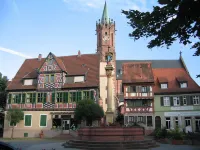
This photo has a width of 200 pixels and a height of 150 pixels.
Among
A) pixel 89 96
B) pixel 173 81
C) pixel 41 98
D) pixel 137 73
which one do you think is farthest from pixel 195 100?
pixel 41 98

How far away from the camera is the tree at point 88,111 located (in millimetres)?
32688

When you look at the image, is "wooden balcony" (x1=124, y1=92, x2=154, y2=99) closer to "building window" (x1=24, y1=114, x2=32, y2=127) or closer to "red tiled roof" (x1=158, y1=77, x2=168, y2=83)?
"red tiled roof" (x1=158, y1=77, x2=168, y2=83)

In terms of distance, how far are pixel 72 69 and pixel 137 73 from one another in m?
10.0

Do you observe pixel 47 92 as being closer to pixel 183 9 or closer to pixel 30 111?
pixel 30 111

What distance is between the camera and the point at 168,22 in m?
8.73

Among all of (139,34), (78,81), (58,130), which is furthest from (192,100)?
(139,34)

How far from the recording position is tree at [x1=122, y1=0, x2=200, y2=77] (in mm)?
8117

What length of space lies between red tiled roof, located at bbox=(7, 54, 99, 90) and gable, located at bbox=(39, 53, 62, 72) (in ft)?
3.83

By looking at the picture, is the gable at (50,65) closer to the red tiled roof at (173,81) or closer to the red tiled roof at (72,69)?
the red tiled roof at (72,69)

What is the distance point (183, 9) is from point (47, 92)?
108ft

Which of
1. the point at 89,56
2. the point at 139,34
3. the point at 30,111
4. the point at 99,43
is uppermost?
the point at 99,43

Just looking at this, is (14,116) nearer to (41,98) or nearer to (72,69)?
(41,98)

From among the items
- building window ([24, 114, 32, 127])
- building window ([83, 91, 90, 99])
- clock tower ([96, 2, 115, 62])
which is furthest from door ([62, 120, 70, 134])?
clock tower ([96, 2, 115, 62])

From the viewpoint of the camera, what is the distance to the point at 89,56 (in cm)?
4366
